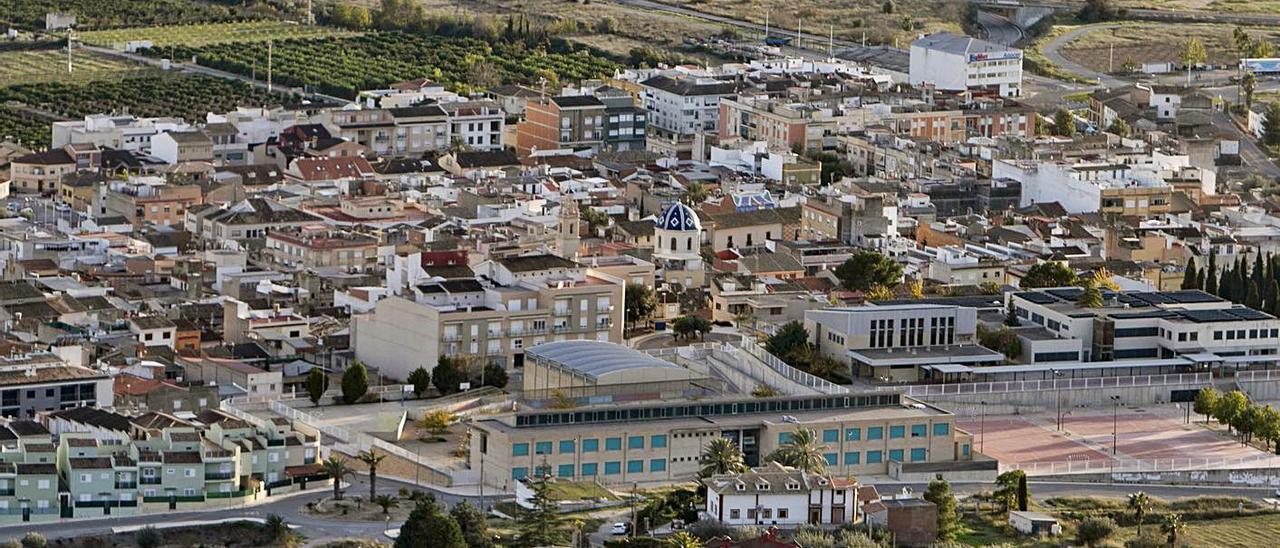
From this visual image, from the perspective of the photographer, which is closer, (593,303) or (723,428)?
(723,428)

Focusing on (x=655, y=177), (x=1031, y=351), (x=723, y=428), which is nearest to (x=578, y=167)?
(x=655, y=177)

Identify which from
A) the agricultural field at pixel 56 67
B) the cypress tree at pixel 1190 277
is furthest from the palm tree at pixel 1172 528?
the agricultural field at pixel 56 67

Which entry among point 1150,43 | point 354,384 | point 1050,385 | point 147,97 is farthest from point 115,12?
point 1050,385

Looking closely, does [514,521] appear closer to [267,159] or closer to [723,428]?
[723,428]

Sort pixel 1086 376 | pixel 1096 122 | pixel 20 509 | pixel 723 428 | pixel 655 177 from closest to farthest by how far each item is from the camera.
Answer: pixel 20 509
pixel 723 428
pixel 1086 376
pixel 655 177
pixel 1096 122

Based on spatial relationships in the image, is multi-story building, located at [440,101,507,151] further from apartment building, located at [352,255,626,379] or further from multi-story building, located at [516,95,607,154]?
apartment building, located at [352,255,626,379]

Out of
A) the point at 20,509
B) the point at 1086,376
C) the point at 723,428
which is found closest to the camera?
the point at 20,509

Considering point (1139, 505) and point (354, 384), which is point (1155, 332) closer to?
point (1139, 505)
